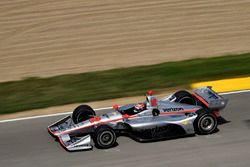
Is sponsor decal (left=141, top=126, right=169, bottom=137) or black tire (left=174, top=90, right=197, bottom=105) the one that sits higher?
black tire (left=174, top=90, right=197, bottom=105)

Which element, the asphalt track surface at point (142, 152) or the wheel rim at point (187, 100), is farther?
the wheel rim at point (187, 100)

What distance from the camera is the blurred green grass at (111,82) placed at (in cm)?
1531

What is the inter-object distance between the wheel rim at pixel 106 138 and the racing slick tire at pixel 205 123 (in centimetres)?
190

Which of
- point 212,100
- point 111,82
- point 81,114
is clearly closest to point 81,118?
point 81,114

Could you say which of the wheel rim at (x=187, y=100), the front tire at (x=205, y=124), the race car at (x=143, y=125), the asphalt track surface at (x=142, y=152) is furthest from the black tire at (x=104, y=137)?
the wheel rim at (x=187, y=100)

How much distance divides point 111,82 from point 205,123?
188 inches

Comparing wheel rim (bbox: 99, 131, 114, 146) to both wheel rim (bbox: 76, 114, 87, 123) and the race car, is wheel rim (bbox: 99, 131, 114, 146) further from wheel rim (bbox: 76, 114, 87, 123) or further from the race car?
wheel rim (bbox: 76, 114, 87, 123)

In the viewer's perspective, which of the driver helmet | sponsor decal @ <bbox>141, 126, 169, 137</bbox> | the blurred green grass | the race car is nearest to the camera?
the race car

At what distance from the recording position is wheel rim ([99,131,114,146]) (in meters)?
11.7

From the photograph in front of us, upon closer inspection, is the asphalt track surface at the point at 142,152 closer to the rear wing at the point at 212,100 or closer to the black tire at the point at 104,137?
the black tire at the point at 104,137

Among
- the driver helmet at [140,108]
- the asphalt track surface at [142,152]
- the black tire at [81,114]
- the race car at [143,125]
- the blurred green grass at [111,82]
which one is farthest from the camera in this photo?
the blurred green grass at [111,82]

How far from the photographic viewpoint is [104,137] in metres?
11.8

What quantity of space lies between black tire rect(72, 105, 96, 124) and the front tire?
2.44 m

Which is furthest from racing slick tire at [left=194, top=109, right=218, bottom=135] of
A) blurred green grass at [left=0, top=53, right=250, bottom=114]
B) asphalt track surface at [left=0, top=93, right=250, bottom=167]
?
blurred green grass at [left=0, top=53, right=250, bottom=114]
